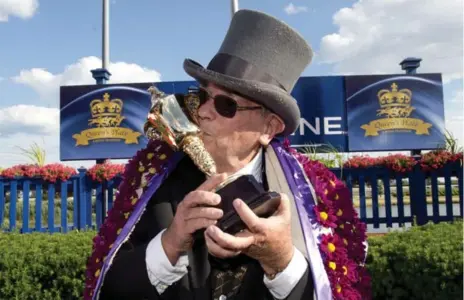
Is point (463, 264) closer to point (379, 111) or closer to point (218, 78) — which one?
point (218, 78)

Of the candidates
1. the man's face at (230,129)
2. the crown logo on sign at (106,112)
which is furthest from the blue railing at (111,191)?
the man's face at (230,129)

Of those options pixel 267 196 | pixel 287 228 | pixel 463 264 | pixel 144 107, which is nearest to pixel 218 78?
pixel 267 196

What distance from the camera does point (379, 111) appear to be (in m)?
12.8

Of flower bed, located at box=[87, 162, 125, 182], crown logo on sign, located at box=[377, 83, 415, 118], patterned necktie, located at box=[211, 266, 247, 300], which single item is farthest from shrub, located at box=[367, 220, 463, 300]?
crown logo on sign, located at box=[377, 83, 415, 118]

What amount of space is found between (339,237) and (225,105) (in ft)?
2.91

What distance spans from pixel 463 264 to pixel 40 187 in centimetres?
805

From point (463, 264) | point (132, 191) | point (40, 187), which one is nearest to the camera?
point (132, 191)

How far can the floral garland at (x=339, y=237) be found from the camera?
1.97 m

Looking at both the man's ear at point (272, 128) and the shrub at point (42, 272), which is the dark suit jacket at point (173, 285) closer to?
the man's ear at point (272, 128)

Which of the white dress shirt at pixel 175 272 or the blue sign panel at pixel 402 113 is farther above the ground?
the blue sign panel at pixel 402 113

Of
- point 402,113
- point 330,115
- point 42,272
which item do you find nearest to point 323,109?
point 330,115

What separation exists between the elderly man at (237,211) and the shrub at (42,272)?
2438 mm

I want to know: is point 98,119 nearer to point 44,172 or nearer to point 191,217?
point 44,172

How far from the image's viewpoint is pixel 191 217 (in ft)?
4.97
